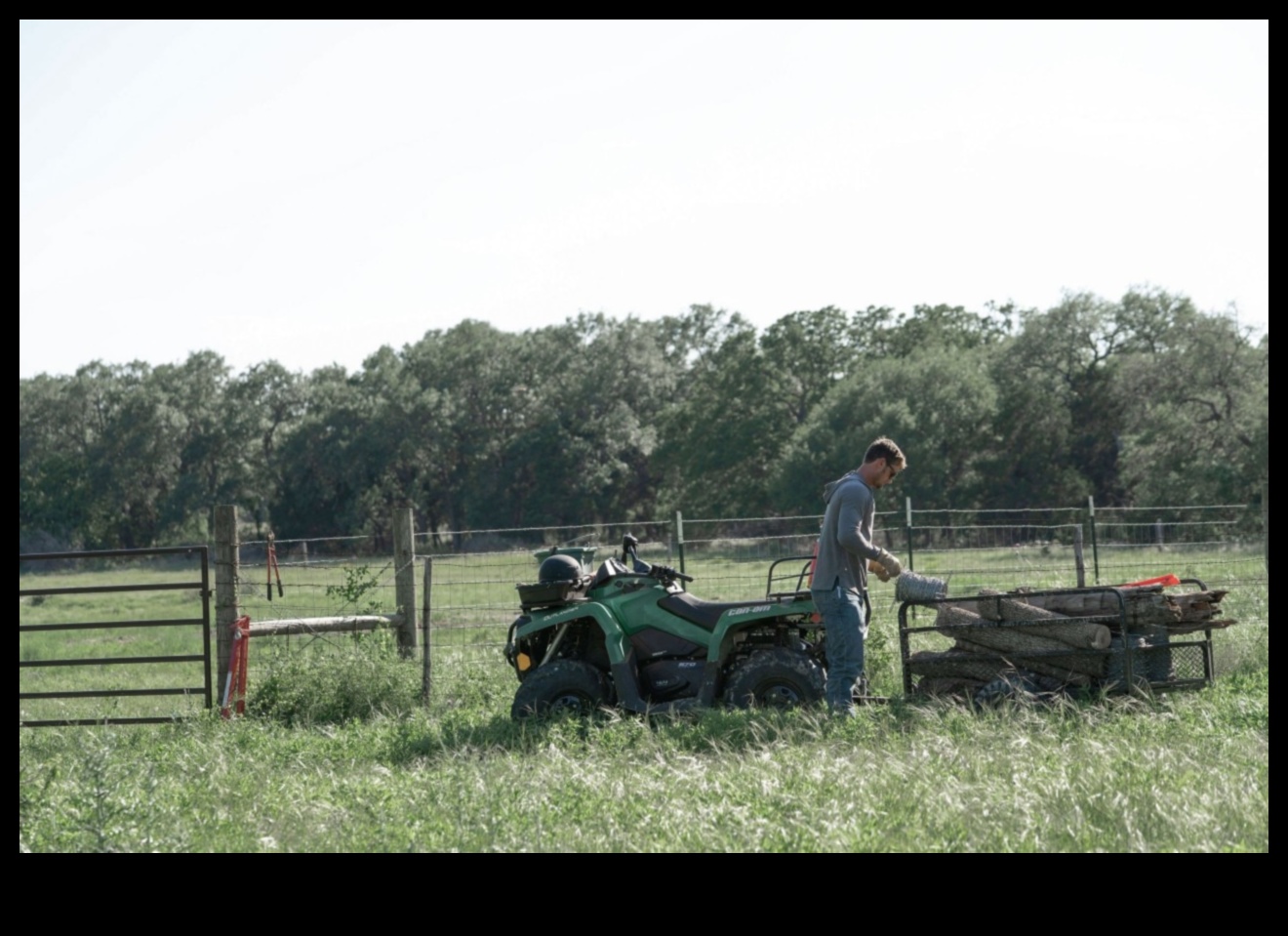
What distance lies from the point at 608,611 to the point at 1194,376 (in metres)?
38.0

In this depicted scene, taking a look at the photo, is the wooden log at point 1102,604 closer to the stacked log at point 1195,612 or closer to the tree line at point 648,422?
the stacked log at point 1195,612

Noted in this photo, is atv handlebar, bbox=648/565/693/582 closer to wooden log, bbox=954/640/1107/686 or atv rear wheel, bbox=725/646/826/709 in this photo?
atv rear wheel, bbox=725/646/826/709

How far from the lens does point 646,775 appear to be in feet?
21.4

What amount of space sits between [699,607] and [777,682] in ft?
2.46

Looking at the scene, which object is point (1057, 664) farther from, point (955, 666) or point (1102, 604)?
point (955, 666)

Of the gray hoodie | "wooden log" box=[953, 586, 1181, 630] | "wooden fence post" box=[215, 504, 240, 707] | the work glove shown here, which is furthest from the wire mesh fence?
"wooden log" box=[953, 586, 1181, 630]

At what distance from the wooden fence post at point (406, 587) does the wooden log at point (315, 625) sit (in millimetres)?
278

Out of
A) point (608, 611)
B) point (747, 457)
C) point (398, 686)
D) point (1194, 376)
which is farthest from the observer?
point (747, 457)

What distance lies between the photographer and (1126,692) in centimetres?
796

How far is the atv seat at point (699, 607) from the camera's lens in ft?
28.5

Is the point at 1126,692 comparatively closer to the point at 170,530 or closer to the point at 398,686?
the point at 398,686

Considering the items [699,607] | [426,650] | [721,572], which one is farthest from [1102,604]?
[721,572]

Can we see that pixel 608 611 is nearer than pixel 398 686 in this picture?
Yes
